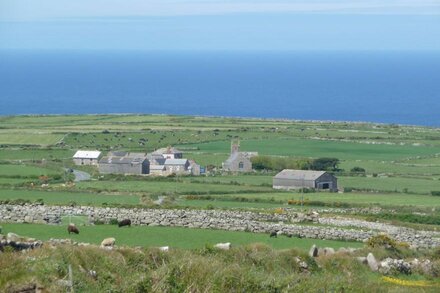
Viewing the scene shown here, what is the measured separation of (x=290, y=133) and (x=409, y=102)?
95772 mm

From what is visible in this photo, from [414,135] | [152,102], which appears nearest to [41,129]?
[414,135]

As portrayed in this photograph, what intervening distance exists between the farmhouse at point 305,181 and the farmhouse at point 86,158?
15.6 metres

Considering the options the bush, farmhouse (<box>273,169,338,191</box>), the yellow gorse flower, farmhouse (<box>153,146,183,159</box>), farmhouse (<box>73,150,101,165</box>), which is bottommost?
the yellow gorse flower

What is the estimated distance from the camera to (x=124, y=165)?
6128cm

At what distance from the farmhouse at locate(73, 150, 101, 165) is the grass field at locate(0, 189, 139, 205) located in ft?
63.7

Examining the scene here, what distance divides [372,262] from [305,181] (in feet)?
102

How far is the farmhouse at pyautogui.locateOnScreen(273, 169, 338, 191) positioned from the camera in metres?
53.8

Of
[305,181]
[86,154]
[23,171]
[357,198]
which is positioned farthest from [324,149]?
[357,198]

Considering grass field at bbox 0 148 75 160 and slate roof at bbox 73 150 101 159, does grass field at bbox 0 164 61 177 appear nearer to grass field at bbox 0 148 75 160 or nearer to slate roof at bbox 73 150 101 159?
slate roof at bbox 73 150 101 159

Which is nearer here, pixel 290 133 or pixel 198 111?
pixel 290 133

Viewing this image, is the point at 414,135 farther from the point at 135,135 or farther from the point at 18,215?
the point at 18,215

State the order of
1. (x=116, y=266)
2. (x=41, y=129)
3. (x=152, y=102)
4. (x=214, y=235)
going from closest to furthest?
(x=116, y=266) < (x=214, y=235) < (x=41, y=129) < (x=152, y=102)

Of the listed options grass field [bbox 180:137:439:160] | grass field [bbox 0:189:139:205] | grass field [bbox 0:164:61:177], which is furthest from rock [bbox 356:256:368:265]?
grass field [bbox 180:137:439:160]

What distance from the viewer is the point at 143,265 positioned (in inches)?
755
